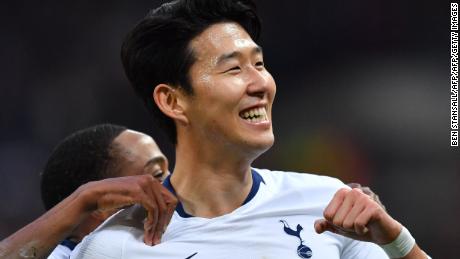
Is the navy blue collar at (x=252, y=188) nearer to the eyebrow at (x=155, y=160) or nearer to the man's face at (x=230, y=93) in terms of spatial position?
the man's face at (x=230, y=93)

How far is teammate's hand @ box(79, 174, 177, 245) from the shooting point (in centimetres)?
250

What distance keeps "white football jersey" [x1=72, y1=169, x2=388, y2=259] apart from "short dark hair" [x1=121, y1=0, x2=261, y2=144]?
414mm

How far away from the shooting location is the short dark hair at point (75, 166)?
12.1ft

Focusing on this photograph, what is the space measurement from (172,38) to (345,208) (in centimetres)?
102

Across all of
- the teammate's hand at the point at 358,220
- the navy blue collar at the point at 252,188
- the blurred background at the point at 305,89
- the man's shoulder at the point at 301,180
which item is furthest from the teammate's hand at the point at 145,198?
the blurred background at the point at 305,89

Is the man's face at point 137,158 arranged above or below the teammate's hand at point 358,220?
below

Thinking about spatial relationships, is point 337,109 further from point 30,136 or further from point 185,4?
point 185,4

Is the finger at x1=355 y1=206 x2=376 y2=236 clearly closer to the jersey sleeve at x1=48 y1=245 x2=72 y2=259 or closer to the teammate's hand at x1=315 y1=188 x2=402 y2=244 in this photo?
the teammate's hand at x1=315 y1=188 x2=402 y2=244

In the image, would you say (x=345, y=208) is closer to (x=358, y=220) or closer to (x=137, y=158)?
(x=358, y=220)

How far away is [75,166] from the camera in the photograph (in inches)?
145

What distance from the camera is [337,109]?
6.63 m

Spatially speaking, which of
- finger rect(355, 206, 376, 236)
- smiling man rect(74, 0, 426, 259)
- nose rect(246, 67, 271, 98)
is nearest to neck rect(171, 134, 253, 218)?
smiling man rect(74, 0, 426, 259)

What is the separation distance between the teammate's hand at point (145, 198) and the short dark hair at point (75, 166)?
1.11 meters

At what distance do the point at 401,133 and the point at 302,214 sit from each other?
4.04 m
